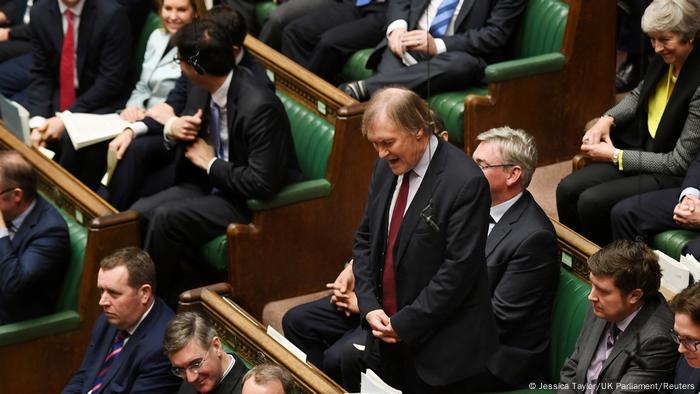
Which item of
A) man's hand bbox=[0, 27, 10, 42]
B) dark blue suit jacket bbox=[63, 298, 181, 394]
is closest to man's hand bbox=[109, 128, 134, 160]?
dark blue suit jacket bbox=[63, 298, 181, 394]

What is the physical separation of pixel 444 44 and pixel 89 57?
3.34 ft

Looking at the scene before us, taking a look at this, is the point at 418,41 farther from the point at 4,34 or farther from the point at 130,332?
the point at 4,34

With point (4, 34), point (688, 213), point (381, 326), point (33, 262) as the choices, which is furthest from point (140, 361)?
point (4, 34)

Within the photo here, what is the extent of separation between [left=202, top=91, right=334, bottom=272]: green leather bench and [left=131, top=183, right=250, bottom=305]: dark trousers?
44mm

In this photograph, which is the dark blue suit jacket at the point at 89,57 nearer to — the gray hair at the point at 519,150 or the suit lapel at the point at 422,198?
the gray hair at the point at 519,150

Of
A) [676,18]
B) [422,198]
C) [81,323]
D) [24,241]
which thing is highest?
[676,18]

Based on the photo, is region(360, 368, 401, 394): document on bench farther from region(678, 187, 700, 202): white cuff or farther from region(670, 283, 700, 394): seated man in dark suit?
region(678, 187, 700, 202): white cuff

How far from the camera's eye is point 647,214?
9.41 feet

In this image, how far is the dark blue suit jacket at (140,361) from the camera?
112 inches

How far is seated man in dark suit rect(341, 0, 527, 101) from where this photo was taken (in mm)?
3568

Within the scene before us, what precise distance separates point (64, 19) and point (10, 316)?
1.04 metres

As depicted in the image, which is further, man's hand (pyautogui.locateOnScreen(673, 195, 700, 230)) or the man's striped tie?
the man's striped tie

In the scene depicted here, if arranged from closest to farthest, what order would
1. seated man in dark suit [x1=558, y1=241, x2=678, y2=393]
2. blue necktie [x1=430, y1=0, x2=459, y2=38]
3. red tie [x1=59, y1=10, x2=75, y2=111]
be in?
seated man in dark suit [x1=558, y1=241, x2=678, y2=393], blue necktie [x1=430, y1=0, x2=459, y2=38], red tie [x1=59, y1=10, x2=75, y2=111]

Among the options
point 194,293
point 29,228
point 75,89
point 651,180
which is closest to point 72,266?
point 29,228
